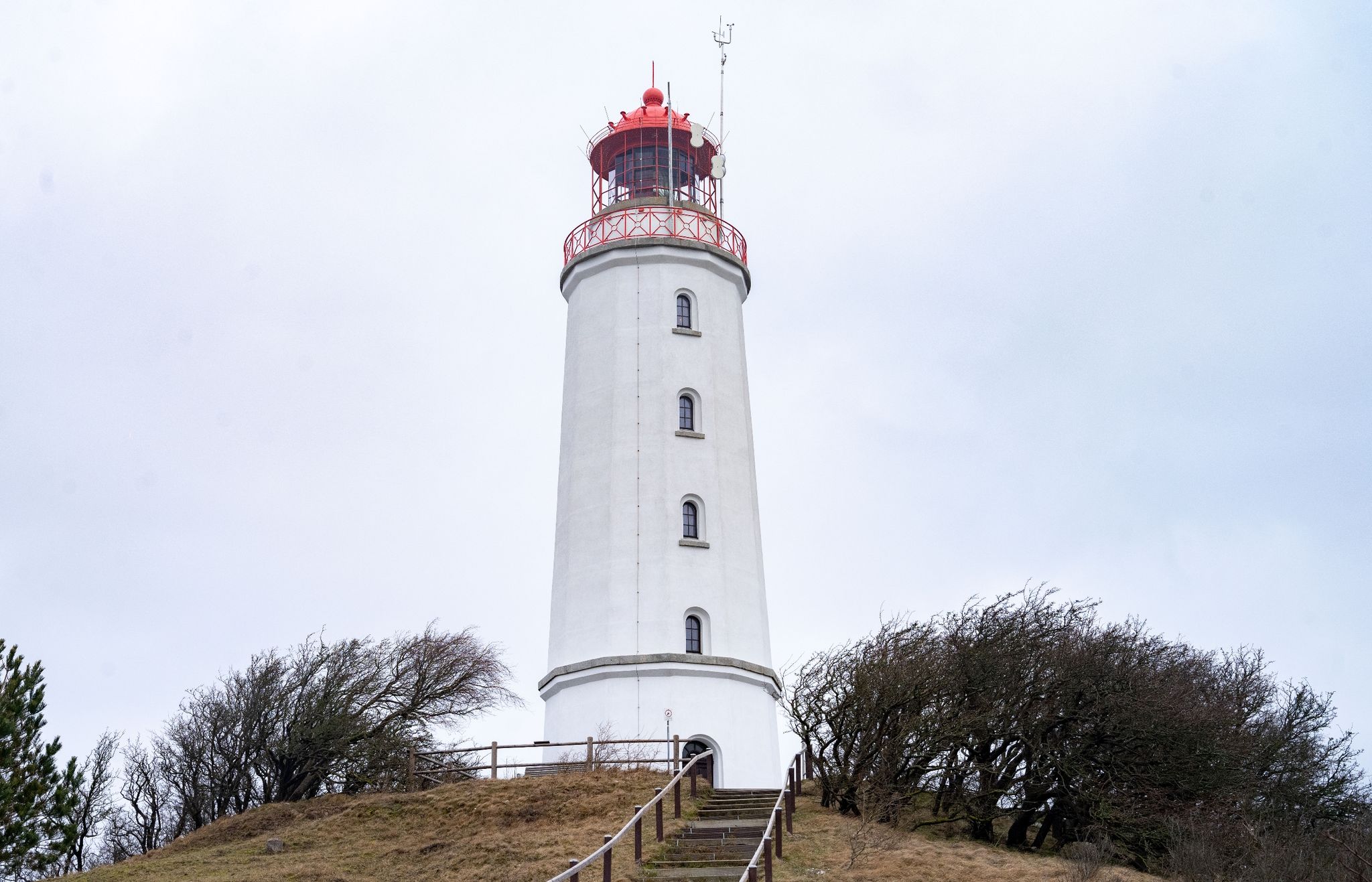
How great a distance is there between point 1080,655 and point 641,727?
7.99 metres

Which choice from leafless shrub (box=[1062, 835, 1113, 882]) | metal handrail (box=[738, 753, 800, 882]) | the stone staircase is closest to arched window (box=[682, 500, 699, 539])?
metal handrail (box=[738, 753, 800, 882])

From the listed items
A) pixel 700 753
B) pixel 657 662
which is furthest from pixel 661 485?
pixel 700 753

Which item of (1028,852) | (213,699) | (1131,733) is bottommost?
(1028,852)

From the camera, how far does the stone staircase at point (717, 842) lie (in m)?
18.3

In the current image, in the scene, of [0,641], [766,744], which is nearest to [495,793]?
[766,744]

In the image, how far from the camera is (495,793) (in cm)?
2469

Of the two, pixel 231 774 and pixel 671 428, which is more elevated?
pixel 671 428

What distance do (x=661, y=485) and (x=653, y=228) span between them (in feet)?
19.4

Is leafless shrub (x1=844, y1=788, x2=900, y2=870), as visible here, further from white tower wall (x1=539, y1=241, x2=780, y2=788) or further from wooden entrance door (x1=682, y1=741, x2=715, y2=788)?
white tower wall (x1=539, y1=241, x2=780, y2=788)

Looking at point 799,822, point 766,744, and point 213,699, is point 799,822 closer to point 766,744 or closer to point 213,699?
point 766,744

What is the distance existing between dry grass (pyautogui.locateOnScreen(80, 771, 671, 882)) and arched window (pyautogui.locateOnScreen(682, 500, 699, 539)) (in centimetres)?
577

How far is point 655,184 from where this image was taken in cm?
3272

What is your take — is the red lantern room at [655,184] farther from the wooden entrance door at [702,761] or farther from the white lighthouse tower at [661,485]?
the wooden entrance door at [702,761]

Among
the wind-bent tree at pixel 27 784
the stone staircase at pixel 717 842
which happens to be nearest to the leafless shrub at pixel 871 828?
the stone staircase at pixel 717 842
